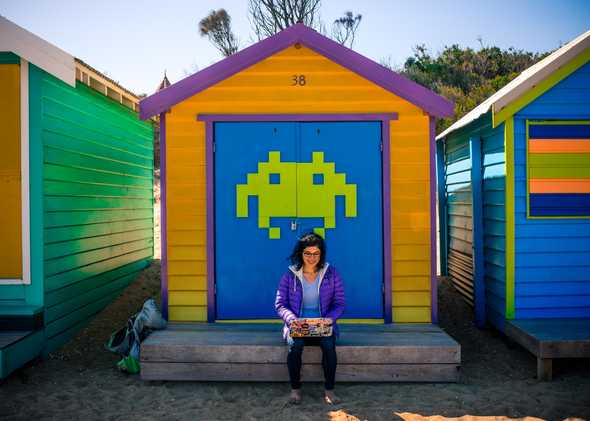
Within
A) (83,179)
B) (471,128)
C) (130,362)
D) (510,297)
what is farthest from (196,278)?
(471,128)

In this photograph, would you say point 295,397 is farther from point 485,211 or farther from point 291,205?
point 485,211

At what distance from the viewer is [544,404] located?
4.36 meters

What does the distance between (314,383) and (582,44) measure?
4.39 metres

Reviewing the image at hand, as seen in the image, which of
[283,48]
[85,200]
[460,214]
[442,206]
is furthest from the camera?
[442,206]

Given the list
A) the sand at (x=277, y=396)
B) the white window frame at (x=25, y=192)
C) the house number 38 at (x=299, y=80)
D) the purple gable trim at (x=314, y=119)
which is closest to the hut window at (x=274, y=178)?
the purple gable trim at (x=314, y=119)

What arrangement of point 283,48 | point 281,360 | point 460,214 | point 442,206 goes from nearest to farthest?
point 281,360 < point 283,48 < point 460,214 < point 442,206

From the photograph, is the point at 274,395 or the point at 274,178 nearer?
the point at 274,395

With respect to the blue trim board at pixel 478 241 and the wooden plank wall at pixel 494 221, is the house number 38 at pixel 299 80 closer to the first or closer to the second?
the wooden plank wall at pixel 494 221

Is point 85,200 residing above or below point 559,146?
below

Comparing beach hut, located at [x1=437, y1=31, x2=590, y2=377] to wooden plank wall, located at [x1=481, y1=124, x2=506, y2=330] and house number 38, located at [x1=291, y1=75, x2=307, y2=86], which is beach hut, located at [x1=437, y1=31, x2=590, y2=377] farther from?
house number 38, located at [x1=291, y1=75, x2=307, y2=86]

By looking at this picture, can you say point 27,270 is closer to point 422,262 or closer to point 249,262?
point 249,262

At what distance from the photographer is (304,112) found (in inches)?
216

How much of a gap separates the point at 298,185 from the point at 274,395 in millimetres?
2079

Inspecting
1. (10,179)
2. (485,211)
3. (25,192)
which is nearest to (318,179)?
(485,211)
